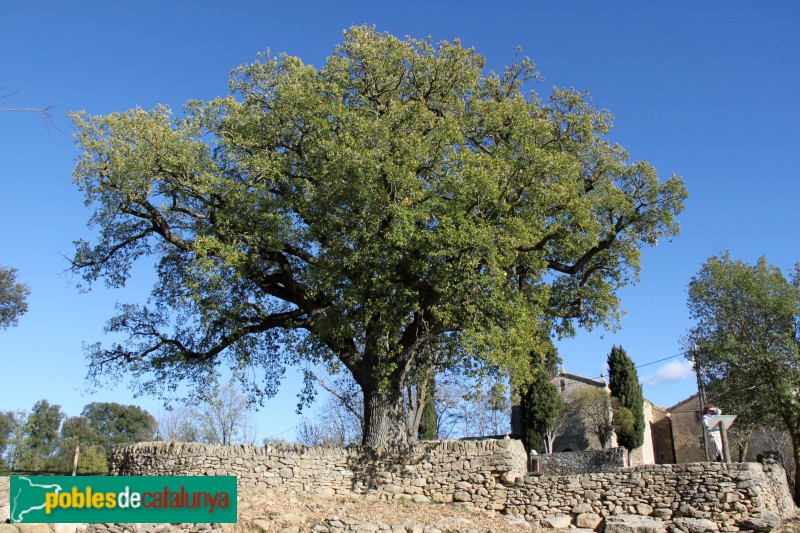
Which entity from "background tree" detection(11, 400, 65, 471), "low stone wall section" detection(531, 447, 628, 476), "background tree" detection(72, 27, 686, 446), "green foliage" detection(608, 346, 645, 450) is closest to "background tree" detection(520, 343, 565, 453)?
"low stone wall section" detection(531, 447, 628, 476)

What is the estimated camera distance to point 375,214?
1498 cm

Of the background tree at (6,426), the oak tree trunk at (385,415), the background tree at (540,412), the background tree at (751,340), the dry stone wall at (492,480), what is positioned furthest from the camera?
the background tree at (6,426)

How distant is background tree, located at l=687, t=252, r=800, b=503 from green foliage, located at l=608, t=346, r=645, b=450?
14.1m

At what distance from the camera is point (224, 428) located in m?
41.1

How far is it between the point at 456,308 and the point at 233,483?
21.5ft

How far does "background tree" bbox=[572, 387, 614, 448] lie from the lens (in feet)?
127

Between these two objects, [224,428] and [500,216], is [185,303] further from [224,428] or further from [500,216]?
[224,428]

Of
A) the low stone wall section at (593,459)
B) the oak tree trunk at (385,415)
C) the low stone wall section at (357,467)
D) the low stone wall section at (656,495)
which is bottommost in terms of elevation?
the low stone wall section at (593,459)

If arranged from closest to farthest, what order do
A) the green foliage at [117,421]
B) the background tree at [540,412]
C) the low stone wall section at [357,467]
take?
the low stone wall section at [357,467] < the background tree at [540,412] < the green foliage at [117,421]

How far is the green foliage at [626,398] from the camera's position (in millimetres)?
37406

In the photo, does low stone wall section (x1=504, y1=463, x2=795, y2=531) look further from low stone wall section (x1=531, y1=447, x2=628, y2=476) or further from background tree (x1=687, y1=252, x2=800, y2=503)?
low stone wall section (x1=531, y1=447, x2=628, y2=476)

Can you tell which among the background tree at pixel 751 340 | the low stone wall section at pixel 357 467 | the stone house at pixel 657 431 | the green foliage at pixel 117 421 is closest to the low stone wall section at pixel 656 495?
the low stone wall section at pixel 357 467

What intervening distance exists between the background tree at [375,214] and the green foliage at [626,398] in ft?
71.5

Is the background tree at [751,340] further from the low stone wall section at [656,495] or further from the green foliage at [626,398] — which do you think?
the green foliage at [626,398]
